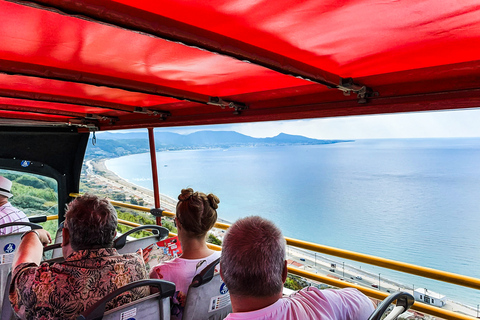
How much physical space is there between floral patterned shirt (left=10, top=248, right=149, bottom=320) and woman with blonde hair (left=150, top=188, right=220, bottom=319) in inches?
10.9

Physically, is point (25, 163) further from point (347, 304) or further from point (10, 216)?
A: point (347, 304)

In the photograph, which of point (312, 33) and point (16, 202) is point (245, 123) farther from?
point (16, 202)

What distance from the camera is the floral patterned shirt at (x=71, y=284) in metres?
1.61

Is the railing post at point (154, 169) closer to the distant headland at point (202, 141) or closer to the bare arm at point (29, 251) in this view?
the distant headland at point (202, 141)

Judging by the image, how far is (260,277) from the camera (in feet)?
4.01

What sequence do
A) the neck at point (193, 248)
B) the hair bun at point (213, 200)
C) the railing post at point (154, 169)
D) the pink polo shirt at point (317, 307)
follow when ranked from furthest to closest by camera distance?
the railing post at point (154, 169), the hair bun at point (213, 200), the neck at point (193, 248), the pink polo shirt at point (317, 307)

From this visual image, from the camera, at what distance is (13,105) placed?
3779mm

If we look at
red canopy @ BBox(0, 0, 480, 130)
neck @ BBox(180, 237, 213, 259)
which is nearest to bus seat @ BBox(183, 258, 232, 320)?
neck @ BBox(180, 237, 213, 259)

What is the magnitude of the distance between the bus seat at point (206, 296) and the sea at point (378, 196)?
427mm

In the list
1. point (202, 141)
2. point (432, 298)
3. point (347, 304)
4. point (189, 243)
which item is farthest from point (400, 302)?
point (202, 141)


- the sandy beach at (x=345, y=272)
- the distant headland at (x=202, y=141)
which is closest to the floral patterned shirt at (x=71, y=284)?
the sandy beach at (x=345, y=272)

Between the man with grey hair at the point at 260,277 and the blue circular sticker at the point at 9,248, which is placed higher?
the man with grey hair at the point at 260,277

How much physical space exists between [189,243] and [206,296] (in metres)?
0.43

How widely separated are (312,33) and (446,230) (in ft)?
7.15
